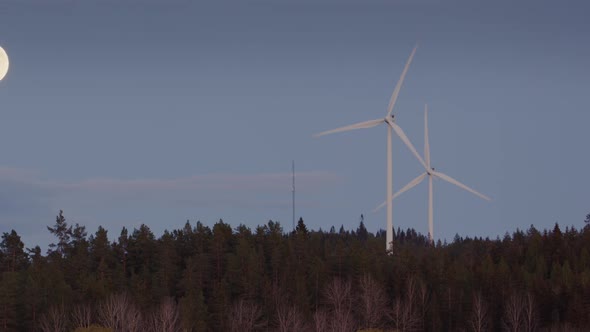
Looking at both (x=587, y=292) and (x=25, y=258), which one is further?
(x=25, y=258)

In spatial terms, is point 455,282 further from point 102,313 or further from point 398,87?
point 102,313

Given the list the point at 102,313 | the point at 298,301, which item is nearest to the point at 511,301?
the point at 298,301

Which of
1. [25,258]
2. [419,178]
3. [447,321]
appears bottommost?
[447,321]

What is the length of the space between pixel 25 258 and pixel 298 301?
182 ft

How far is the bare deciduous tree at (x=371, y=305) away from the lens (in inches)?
6188

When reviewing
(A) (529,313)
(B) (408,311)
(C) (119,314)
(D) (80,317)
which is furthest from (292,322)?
(A) (529,313)

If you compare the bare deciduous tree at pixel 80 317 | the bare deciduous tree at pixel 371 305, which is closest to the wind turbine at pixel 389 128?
the bare deciduous tree at pixel 371 305

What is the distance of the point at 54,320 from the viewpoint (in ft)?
465

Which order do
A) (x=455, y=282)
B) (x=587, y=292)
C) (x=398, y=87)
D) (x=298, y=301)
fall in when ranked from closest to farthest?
1. (x=398, y=87)
2. (x=587, y=292)
3. (x=298, y=301)
4. (x=455, y=282)

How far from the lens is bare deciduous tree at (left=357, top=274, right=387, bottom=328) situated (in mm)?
157188

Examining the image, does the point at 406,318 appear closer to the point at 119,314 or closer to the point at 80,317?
the point at 119,314

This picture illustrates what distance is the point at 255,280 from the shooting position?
187 meters

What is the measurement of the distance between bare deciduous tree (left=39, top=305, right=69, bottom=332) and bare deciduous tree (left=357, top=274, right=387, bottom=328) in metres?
45.0

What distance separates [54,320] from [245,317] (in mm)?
38337
